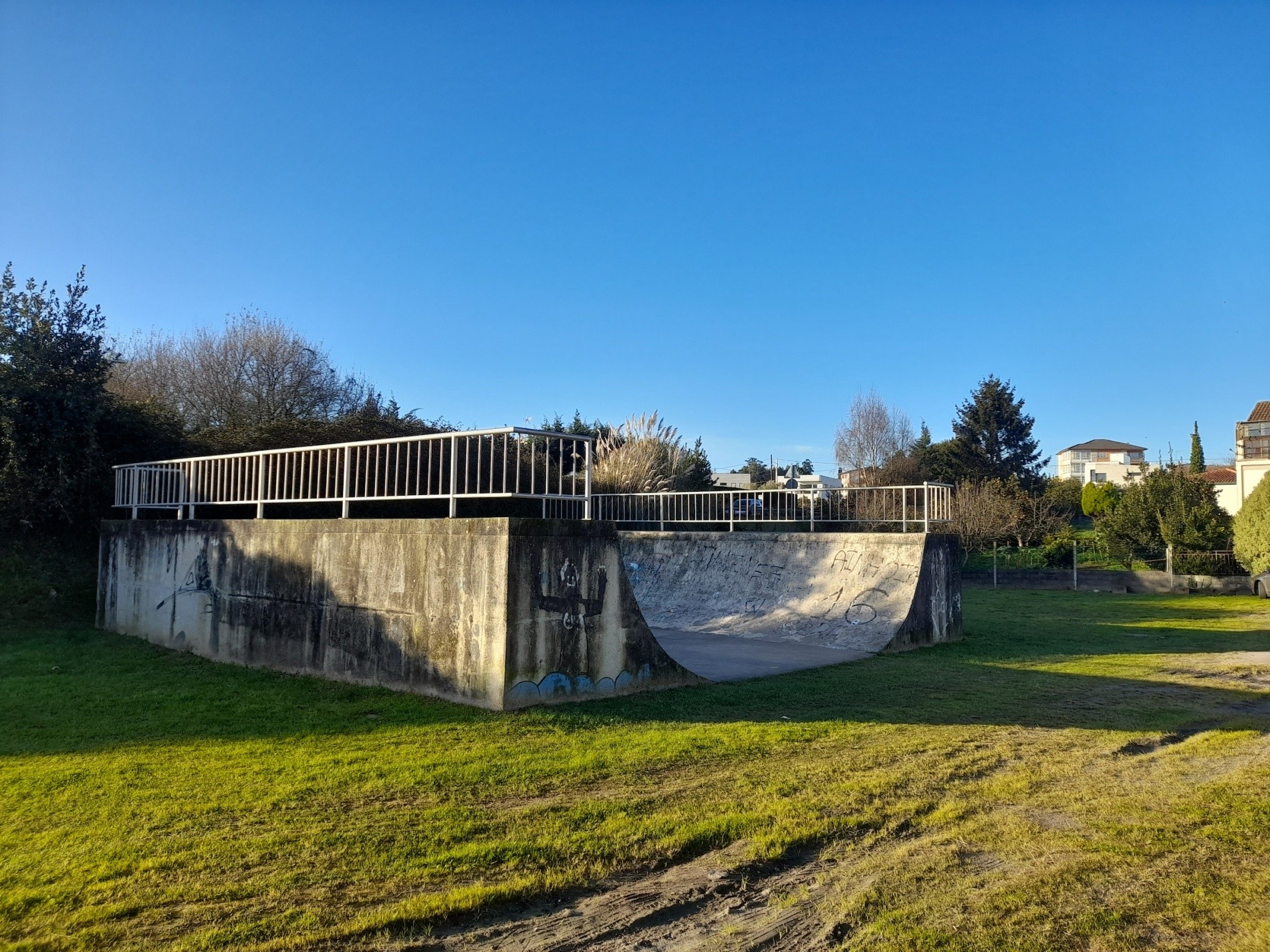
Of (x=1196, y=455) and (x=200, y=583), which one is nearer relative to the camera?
(x=200, y=583)

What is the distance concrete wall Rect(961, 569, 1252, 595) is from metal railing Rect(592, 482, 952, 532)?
6.90 m

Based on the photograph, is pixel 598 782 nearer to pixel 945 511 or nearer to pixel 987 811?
pixel 987 811

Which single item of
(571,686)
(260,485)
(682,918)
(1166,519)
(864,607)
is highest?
(260,485)

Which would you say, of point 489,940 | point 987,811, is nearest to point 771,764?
point 987,811

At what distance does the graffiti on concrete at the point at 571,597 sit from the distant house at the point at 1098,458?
286 feet

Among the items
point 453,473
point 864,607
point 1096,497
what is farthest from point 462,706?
point 1096,497

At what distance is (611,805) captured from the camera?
450cm

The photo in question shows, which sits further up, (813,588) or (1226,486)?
(1226,486)

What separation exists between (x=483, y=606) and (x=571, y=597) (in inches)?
30.6

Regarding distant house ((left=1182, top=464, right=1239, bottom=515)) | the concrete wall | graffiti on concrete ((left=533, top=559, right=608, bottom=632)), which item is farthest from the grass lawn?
distant house ((left=1182, top=464, right=1239, bottom=515))

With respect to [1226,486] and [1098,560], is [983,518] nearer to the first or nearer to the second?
[1098,560]

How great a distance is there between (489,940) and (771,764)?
2748 mm

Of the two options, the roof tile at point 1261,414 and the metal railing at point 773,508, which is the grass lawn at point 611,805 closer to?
the metal railing at point 773,508

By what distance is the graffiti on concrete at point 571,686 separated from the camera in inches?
264
